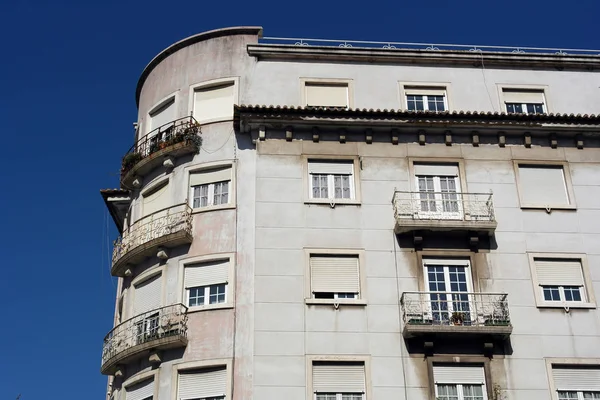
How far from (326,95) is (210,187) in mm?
6141

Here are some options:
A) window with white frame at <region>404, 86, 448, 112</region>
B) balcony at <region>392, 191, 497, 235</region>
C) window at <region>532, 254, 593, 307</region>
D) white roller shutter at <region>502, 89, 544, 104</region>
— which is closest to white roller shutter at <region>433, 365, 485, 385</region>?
window at <region>532, 254, 593, 307</region>

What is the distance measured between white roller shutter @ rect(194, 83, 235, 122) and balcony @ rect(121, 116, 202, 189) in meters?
0.60

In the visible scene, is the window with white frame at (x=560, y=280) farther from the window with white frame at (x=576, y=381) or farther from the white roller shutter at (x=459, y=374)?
the white roller shutter at (x=459, y=374)

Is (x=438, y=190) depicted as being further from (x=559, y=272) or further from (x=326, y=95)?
(x=326, y=95)

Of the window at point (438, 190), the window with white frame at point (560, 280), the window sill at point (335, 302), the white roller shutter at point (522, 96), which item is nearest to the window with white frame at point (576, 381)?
the window with white frame at point (560, 280)

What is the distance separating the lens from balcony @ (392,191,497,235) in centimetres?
2975

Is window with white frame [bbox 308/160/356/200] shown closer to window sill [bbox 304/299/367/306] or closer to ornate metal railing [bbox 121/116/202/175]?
window sill [bbox 304/299/367/306]

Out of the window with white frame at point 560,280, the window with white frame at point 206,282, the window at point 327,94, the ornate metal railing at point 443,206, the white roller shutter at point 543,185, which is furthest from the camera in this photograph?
the window at point 327,94

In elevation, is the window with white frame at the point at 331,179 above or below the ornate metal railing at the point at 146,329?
above

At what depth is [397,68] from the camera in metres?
34.6

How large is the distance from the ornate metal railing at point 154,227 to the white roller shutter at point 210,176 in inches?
48.1

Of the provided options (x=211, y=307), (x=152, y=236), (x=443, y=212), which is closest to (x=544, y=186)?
(x=443, y=212)

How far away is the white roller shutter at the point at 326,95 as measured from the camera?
33.8m

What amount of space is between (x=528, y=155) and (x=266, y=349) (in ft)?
41.3
